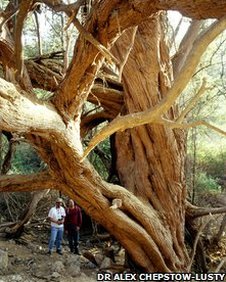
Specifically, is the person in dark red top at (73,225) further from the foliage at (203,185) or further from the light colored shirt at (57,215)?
the foliage at (203,185)

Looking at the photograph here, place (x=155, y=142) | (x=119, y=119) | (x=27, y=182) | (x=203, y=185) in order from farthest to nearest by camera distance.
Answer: (x=203, y=185)
(x=155, y=142)
(x=27, y=182)
(x=119, y=119)

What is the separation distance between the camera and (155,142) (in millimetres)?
6031

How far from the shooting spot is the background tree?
2750mm

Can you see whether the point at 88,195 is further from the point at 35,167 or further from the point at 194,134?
the point at 35,167

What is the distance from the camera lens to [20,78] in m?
4.12

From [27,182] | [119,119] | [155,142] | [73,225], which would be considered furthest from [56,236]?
[119,119]

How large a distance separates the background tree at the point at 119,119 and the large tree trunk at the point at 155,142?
1cm

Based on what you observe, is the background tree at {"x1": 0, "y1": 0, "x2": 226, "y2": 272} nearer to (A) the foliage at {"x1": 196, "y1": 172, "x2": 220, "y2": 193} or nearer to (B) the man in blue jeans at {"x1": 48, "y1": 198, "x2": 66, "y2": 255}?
(B) the man in blue jeans at {"x1": 48, "y1": 198, "x2": 66, "y2": 255}

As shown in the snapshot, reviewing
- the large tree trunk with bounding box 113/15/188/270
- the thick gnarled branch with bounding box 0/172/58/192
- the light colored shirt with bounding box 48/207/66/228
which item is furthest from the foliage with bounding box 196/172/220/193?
the thick gnarled branch with bounding box 0/172/58/192

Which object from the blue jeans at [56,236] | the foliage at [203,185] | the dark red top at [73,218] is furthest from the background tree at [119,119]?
the foliage at [203,185]

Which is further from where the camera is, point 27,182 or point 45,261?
point 45,261

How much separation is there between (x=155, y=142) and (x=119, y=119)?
11.3 feet

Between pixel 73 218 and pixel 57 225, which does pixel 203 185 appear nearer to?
pixel 73 218

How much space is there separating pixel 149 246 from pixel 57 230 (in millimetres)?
2086
